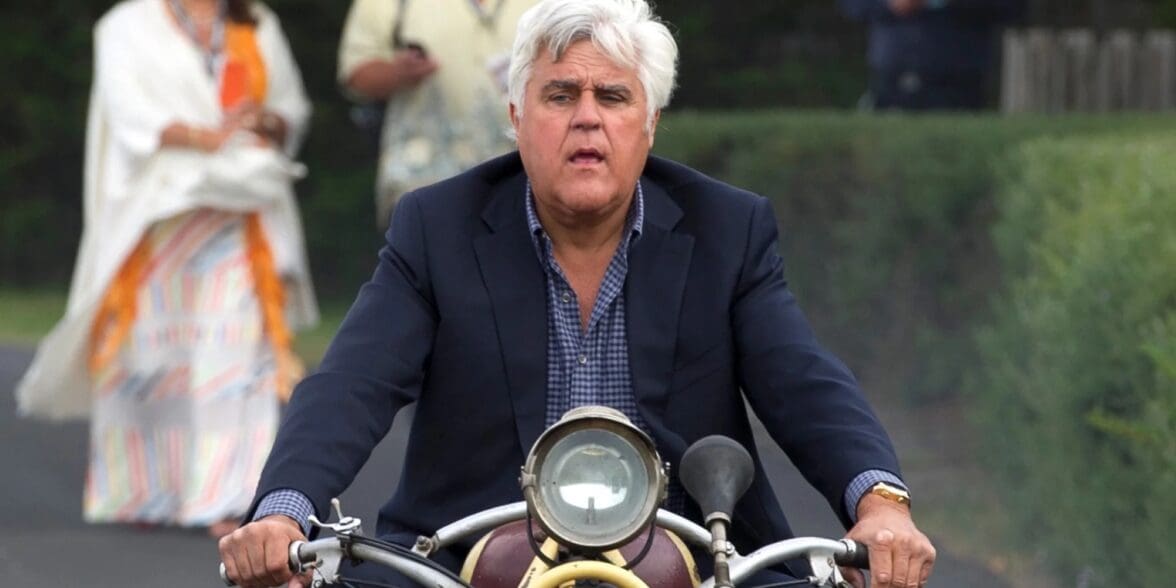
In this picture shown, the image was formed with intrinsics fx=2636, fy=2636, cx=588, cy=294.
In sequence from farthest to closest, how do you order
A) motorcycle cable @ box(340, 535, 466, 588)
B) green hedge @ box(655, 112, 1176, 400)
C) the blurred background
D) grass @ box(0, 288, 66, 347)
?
grass @ box(0, 288, 66, 347) < green hedge @ box(655, 112, 1176, 400) < the blurred background < motorcycle cable @ box(340, 535, 466, 588)

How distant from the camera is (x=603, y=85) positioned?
158 inches

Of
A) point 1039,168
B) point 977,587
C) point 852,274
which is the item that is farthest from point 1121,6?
point 977,587

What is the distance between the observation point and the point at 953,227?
1008 centimetres

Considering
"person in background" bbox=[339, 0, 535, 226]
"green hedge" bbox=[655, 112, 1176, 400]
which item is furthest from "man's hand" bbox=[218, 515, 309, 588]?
"green hedge" bbox=[655, 112, 1176, 400]

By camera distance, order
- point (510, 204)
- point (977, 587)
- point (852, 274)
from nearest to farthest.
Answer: point (510, 204) < point (977, 587) < point (852, 274)

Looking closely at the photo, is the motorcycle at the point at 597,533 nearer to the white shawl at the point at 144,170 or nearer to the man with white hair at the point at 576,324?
the man with white hair at the point at 576,324

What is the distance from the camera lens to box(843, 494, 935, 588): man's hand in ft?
11.9

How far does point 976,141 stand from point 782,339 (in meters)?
5.99

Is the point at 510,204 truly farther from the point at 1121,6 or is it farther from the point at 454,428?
the point at 1121,6

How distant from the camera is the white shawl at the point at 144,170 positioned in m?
8.91

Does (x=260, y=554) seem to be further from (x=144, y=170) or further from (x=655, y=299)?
(x=144, y=170)

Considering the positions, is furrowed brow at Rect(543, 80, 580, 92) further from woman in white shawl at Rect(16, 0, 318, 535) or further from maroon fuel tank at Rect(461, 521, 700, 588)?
woman in white shawl at Rect(16, 0, 318, 535)

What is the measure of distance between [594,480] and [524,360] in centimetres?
80

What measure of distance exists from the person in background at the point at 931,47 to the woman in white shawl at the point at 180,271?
3859 mm
